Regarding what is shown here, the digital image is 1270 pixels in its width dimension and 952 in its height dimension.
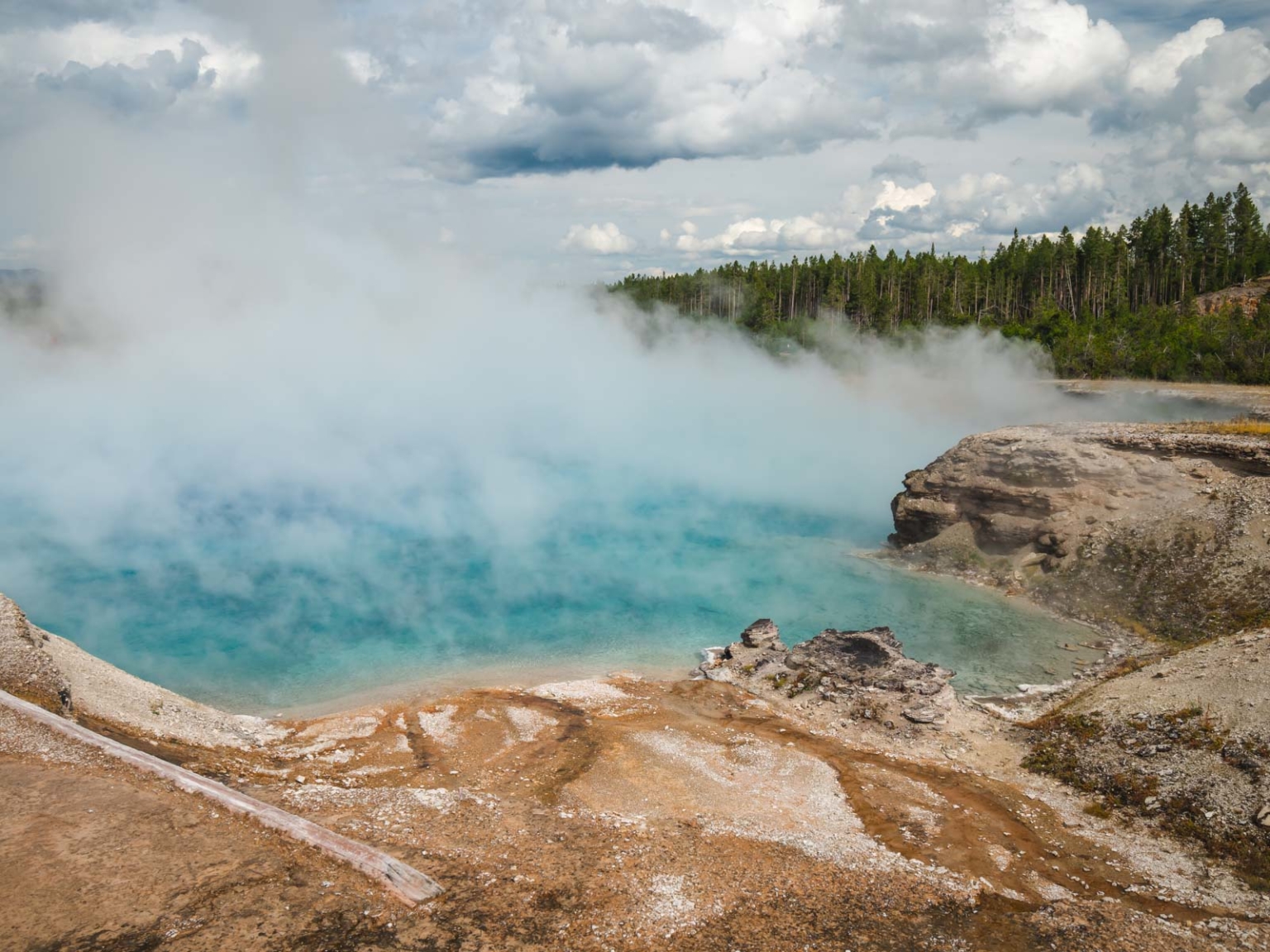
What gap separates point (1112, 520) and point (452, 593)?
21.0 m

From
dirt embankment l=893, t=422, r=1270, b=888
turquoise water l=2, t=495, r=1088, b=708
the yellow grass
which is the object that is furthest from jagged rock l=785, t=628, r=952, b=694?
the yellow grass

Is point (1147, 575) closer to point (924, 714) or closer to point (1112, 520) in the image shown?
point (1112, 520)

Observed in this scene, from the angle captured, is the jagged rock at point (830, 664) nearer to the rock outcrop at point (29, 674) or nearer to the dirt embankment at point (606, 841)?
the dirt embankment at point (606, 841)

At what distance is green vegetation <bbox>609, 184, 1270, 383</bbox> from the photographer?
5288 centimetres

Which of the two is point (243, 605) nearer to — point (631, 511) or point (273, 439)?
point (631, 511)

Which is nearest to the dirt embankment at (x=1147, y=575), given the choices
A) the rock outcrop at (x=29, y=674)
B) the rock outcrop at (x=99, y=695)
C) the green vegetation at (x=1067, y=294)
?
the rock outcrop at (x=99, y=695)

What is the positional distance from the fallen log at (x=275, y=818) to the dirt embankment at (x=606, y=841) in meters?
0.15

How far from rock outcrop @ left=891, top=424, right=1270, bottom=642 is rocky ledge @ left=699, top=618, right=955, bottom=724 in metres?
7.91

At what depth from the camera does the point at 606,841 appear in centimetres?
1073

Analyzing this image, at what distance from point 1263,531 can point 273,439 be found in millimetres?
45209

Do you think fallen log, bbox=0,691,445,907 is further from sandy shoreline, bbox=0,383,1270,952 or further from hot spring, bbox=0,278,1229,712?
hot spring, bbox=0,278,1229,712

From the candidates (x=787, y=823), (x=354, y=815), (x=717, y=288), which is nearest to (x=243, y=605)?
(x=354, y=815)

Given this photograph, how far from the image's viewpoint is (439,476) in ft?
136

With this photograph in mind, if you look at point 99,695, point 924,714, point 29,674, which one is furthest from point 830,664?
point 29,674
